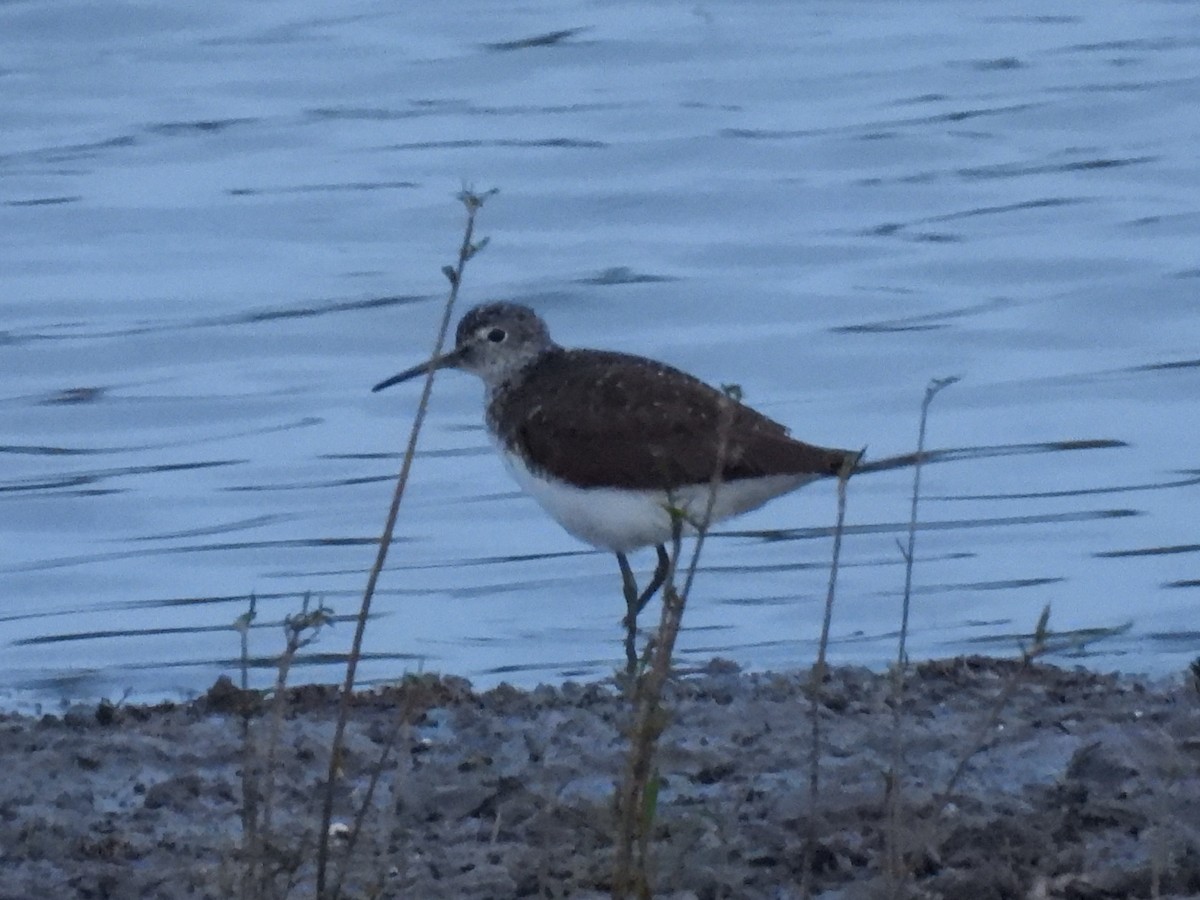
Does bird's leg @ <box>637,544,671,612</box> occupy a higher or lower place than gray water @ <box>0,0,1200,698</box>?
higher

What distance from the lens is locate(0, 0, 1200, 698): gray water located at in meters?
8.80

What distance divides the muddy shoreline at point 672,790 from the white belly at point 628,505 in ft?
1.50

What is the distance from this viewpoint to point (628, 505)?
23.9 ft

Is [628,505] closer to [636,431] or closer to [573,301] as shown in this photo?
[636,431]

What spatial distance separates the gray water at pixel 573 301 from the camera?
8805 mm

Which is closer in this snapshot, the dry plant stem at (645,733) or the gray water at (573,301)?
the dry plant stem at (645,733)

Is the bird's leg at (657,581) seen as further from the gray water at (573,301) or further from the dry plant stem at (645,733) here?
the dry plant stem at (645,733)

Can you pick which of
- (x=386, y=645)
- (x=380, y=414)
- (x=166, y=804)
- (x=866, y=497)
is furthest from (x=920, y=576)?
(x=166, y=804)

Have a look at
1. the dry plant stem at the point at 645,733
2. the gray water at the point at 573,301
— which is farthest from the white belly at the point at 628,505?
the dry plant stem at the point at 645,733

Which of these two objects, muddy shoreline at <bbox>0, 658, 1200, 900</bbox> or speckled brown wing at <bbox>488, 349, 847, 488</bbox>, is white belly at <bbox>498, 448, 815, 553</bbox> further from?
muddy shoreline at <bbox>0, 658, 1200, 900</bbox>

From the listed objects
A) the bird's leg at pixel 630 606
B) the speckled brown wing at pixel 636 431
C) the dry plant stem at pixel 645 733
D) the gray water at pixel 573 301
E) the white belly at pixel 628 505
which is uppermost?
the dry plant stem at pixel 645 733

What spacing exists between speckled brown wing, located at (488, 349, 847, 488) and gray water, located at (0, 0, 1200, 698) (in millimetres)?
833

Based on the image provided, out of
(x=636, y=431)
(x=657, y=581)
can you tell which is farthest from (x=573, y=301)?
(x=636, y=431)

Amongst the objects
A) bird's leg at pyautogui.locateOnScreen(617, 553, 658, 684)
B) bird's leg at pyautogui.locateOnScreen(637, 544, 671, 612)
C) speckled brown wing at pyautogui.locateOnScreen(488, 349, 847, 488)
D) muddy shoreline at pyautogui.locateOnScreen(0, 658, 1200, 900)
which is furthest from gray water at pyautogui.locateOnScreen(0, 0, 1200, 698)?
muddy shoreline at pyautogui.locateOnScreen(0, 658, 1200, 900)
